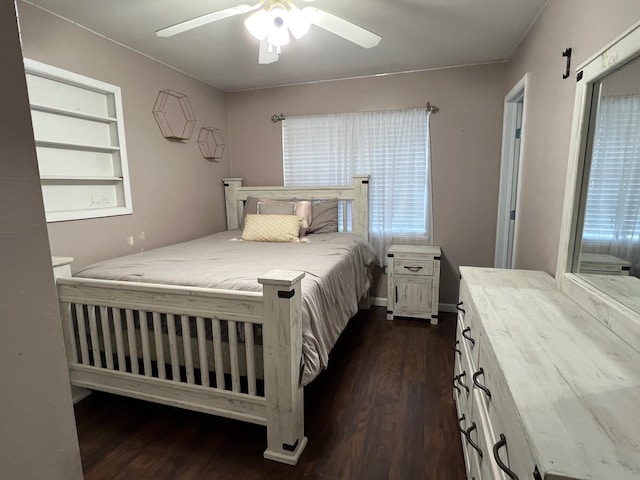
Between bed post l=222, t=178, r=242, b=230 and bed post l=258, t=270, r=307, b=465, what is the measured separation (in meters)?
2.41

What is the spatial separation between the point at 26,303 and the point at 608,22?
1.90m

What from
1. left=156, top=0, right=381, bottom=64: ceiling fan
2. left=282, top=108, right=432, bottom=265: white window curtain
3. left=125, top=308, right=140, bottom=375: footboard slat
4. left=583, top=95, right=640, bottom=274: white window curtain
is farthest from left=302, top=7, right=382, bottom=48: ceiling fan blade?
left=125, top=308, right=140, bottom=375: footboard slat

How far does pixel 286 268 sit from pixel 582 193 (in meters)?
1.44

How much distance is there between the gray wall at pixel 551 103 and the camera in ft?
4.40

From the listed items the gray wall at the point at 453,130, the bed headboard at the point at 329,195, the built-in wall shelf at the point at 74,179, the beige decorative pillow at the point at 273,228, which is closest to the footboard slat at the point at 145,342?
the built-in wall shelf at the point at 74,179

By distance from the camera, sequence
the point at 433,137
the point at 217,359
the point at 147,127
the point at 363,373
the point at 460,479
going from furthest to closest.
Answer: the point at 433,137, the point at 147,127, the point at 363,373, the point at 217,359, the point at 460,479

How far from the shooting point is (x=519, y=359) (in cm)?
85

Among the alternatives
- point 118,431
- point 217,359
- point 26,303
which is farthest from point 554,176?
point 118,431

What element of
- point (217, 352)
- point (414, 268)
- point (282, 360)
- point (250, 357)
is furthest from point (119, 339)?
point (414, 268)

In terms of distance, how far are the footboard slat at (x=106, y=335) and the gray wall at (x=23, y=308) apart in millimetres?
1395

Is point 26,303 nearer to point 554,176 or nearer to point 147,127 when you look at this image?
point 554,176

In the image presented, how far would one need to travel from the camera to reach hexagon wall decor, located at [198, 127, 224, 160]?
3381 mm

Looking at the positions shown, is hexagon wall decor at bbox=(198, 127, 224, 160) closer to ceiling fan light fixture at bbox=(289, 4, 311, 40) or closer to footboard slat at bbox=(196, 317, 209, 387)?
ceiling fan light fixture at bbox=(289, 4, 311, 40)

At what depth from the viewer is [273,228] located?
9.59ft
